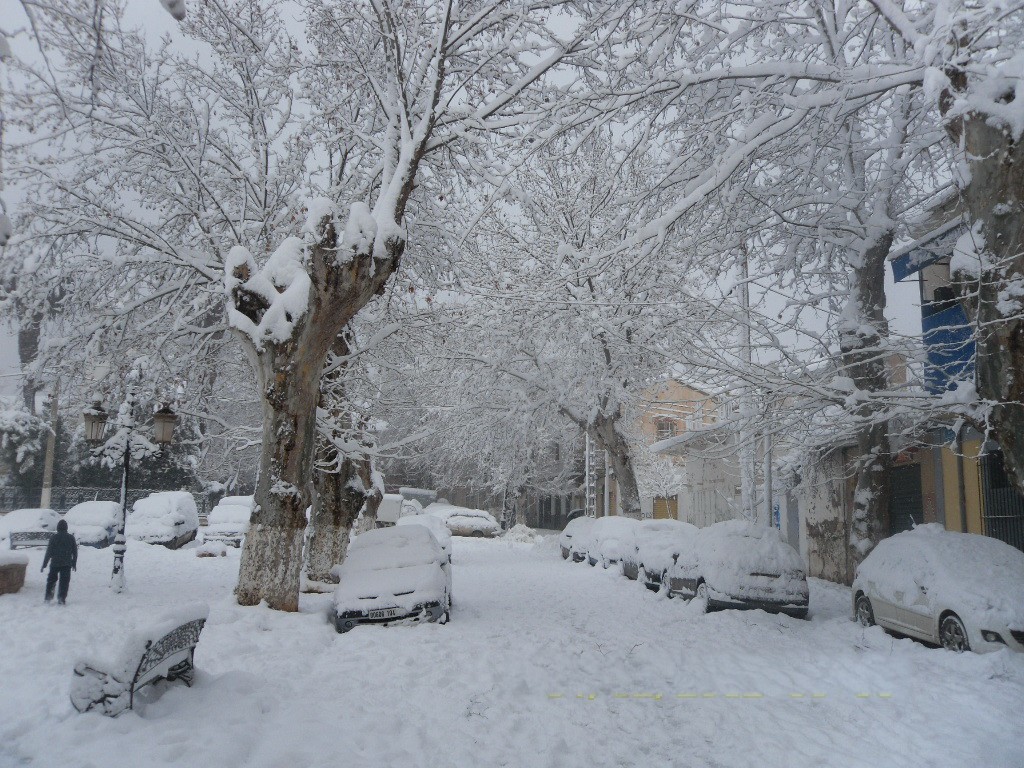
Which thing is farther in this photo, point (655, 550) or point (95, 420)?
point (655, 550)

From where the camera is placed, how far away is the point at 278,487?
10.7 meters

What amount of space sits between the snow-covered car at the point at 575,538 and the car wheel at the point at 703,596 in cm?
1132

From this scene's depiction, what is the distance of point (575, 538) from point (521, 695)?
61.7 feet

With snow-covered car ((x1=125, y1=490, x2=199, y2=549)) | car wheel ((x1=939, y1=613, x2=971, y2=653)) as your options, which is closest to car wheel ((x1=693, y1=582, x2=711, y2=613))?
car wheel ((x1=939, y1=613, x2=971, y2=653))

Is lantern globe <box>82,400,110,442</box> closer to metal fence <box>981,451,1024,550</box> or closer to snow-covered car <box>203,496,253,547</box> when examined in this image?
snow-covered car <box>203,496,253,547</box>

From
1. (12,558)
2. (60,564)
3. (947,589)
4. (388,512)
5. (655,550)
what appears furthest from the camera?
(388,512)

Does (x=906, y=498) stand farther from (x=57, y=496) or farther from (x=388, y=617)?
(x=57, y=496)

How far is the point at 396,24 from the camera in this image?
1092cm

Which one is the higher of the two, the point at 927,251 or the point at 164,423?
the point at 927,251

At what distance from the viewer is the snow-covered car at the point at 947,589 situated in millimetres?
8516

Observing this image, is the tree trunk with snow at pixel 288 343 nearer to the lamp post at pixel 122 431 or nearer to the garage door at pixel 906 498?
the lamp post at pixel 122 431

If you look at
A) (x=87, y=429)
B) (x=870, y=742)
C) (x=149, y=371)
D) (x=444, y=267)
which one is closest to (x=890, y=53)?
(x=444, y=267)

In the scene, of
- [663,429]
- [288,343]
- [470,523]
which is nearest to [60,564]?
[288,343]

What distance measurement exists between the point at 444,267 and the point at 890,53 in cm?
838
